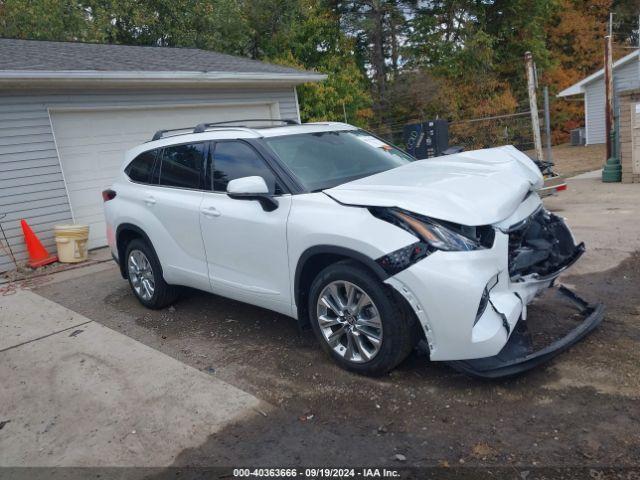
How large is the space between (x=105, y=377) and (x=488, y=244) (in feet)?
9.89

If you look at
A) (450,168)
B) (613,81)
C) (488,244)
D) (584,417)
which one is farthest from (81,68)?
(613,81)

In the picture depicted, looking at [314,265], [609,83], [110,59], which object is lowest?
[314,265]

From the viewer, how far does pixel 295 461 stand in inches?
112

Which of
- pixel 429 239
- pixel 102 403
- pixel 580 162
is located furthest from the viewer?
pixel 580 162

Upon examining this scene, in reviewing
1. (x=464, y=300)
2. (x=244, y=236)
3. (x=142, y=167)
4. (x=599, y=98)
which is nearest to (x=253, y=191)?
(x=244, y=236)

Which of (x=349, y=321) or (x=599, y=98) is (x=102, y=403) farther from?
(x=599, y=98)

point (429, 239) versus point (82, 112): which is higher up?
point (82, 112)

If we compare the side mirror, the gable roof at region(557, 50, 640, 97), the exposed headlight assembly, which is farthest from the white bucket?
the gable roof at region(557, 50, 640, 97)

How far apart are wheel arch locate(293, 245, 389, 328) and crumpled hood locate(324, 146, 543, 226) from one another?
0.34 meters

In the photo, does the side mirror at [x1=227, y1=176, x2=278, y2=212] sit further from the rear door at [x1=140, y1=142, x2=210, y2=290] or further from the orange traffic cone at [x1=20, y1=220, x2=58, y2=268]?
the orange traffic cone at [x1=20, y1=220, x2=58, y2=268]

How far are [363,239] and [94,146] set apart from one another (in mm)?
7293

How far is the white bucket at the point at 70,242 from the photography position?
820cm

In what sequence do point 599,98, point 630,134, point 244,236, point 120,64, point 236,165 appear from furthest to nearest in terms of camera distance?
1. point 599,98
2. point 630,134
3. point 120,64
4. point 236,165
5. point 244,236

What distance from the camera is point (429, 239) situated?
10.4ft
